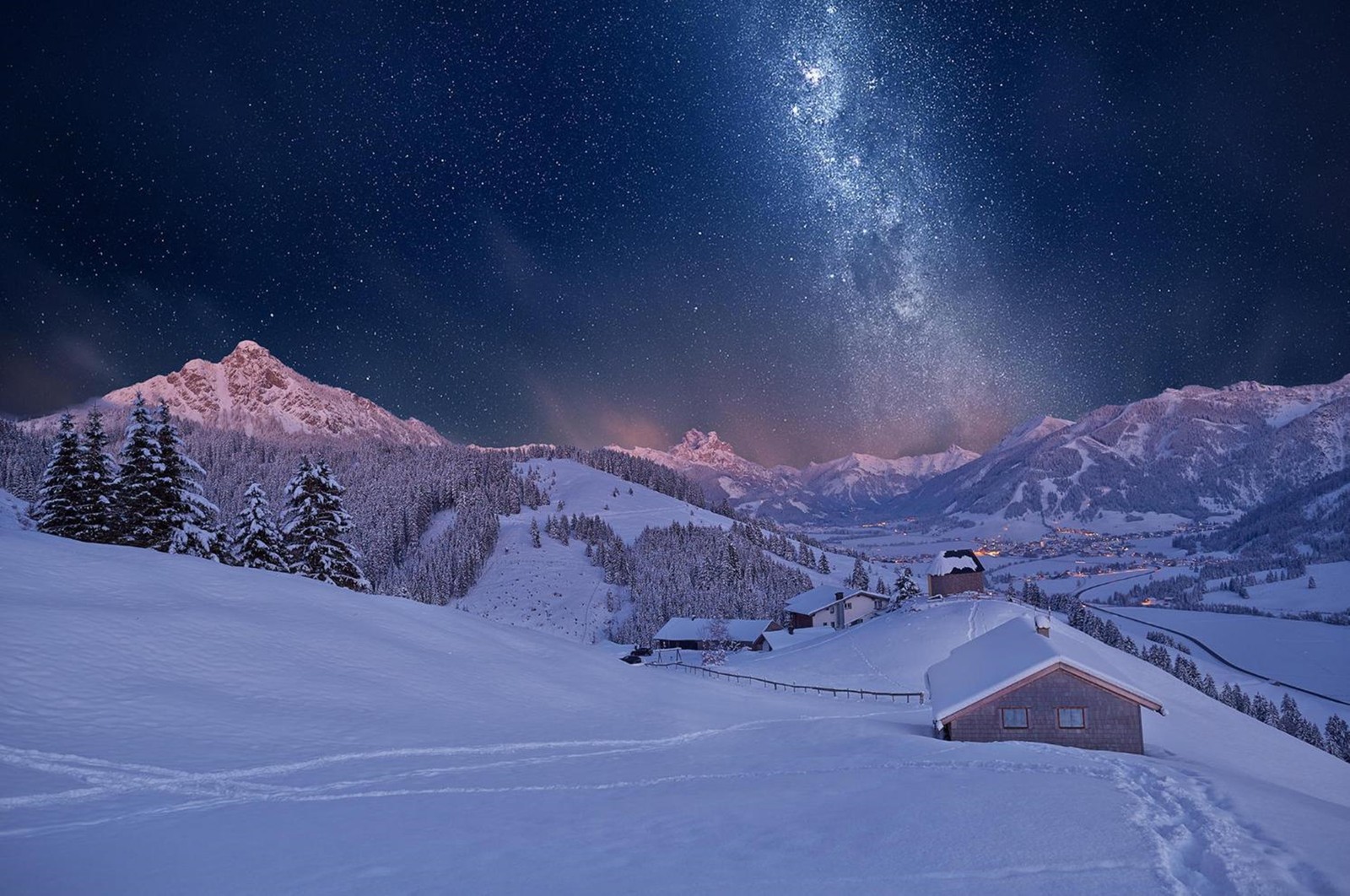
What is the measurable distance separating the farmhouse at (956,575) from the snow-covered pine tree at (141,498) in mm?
82130

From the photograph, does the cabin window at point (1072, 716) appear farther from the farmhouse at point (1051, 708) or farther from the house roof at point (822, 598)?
the house roof at point (822, 598)

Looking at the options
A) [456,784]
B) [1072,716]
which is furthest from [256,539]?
[1072,716]

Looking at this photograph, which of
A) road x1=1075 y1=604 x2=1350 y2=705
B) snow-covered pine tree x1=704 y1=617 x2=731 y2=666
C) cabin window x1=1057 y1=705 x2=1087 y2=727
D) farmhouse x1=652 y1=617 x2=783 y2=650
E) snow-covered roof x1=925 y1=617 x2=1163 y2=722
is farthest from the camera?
road x1=1075 y1=604 x2=1350 y2=705

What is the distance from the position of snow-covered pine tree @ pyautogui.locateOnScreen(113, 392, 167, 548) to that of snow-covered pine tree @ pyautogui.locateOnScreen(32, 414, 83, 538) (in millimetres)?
2099

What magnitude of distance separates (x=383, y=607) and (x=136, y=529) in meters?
18.7

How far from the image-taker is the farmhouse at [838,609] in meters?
102

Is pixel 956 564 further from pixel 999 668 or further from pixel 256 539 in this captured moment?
pixel 256 539

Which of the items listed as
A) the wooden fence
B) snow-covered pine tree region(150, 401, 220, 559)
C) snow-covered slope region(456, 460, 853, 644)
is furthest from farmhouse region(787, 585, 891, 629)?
snow-covered pine tree region(150, 401, 220, 559)

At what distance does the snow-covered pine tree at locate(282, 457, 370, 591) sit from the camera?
47.0 m

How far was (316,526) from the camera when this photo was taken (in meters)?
47.8

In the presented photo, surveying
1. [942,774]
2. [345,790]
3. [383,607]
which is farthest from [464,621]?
[942,774]

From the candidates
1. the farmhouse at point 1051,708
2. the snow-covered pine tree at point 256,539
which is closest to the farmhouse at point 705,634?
the snow-covered pine tree at point 256,539

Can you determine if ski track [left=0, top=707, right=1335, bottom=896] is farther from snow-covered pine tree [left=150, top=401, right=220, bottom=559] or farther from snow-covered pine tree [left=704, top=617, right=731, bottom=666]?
snow-covered pine tree [left=704, top=617, right=731, bottom=666]

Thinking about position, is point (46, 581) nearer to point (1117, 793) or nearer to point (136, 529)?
point (136, 529)
